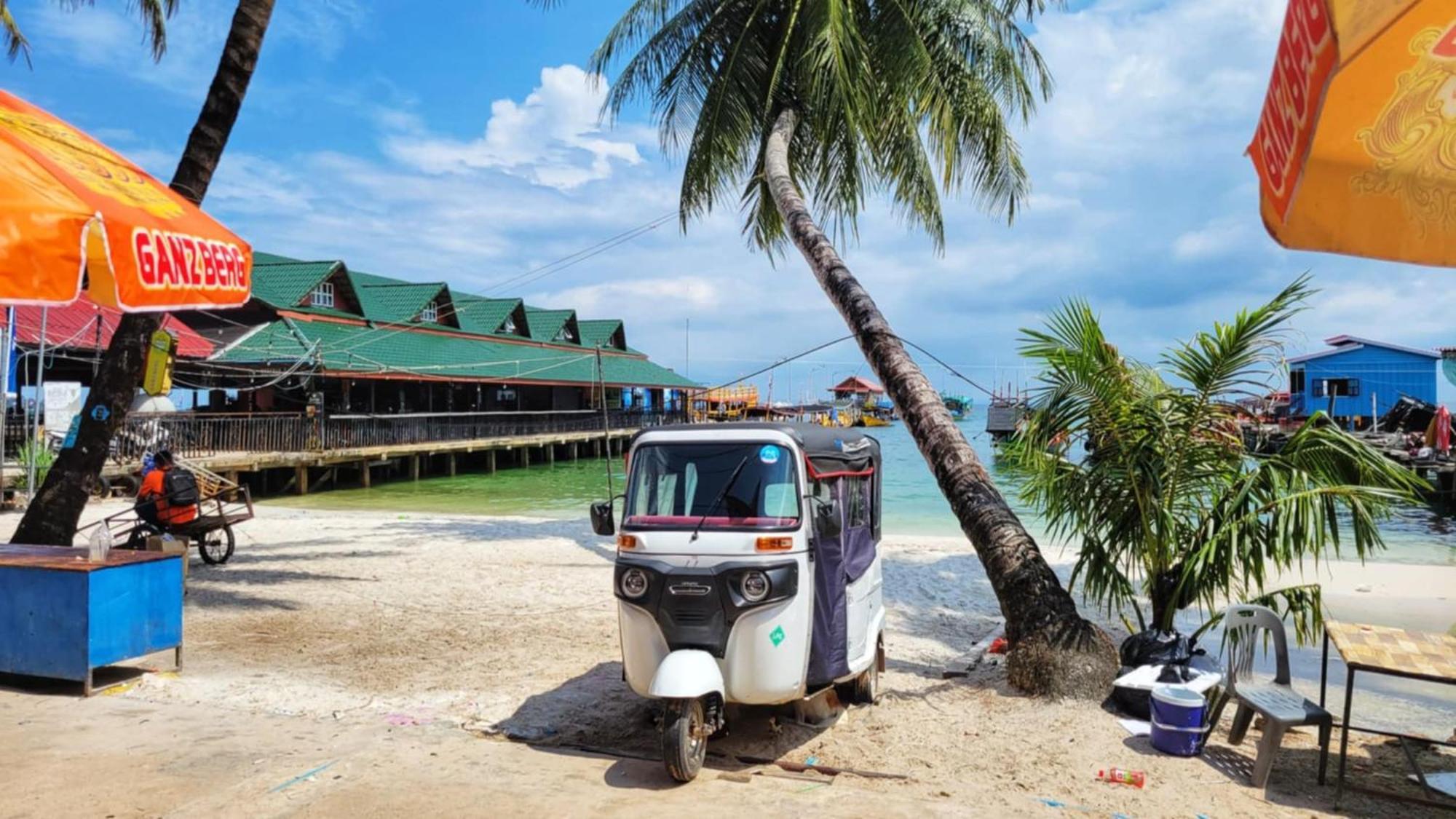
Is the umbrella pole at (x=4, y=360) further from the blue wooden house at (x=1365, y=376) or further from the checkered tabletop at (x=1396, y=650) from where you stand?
the blue wooden house at (x=1365, y=376)

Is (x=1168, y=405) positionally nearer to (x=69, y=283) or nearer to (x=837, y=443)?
(x=837, y=443)

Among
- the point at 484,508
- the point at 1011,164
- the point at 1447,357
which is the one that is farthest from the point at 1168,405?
the point at 1447,357

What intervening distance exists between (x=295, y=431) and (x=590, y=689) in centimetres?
2299

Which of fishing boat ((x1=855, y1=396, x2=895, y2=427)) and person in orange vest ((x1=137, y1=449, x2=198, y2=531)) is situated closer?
person in orange vest ((x1=137, y1=449, x2=198, y2=531))

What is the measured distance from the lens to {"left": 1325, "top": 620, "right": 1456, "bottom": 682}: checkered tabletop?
427 centimetres

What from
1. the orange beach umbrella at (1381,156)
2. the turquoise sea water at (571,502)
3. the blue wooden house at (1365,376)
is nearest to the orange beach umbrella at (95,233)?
the orange beach umbrella at (1381,156)

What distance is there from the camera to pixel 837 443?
5828 mm

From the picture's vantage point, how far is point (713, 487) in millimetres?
5336

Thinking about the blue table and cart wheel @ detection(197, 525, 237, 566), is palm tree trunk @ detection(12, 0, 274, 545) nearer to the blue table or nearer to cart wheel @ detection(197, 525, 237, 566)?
cart wheel @ detection(197, 525, 237, 566)

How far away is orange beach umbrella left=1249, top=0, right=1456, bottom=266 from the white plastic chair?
2.75 m

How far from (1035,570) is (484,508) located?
2086cm

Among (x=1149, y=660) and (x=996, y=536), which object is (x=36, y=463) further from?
(x=1149, y=660)

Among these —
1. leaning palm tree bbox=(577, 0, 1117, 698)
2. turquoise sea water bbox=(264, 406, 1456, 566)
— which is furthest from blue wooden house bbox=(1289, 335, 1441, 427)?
leaning palm tree bbox=(577, 0, 1117, 698)

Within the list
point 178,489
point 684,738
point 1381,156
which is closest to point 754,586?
point 684,738
